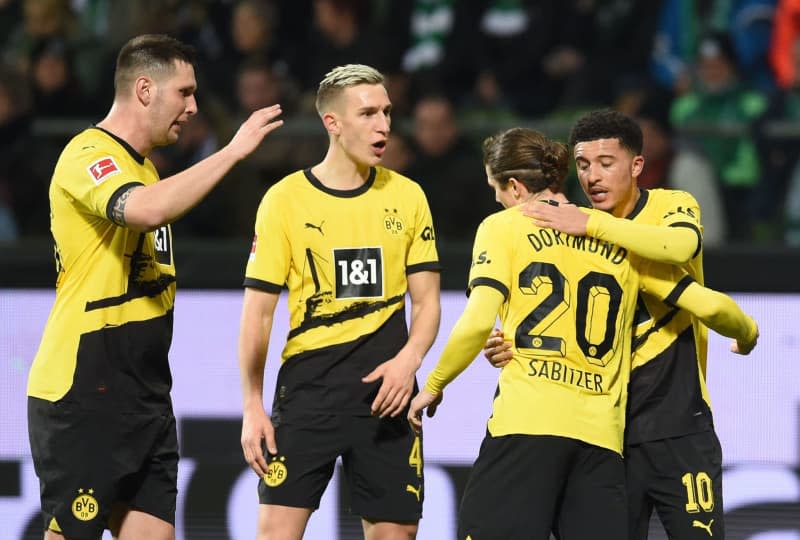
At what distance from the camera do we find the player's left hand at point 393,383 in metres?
4.61

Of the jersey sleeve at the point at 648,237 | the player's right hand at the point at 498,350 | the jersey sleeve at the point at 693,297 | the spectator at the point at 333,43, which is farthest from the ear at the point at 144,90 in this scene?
the spectator at the point at 333,43

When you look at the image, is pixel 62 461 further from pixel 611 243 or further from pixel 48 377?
pixel 611 243

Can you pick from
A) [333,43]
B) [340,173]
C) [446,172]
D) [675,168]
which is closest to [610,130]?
[340,173]

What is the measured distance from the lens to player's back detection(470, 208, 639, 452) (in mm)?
4133

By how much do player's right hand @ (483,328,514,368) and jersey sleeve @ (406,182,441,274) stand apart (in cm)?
63

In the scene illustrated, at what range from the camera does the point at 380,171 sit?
191 inches

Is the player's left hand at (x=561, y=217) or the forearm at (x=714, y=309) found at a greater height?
the player's left hand at (x=561, y=217)

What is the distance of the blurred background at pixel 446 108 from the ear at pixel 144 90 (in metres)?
1.92

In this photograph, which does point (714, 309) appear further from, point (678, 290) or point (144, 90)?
point (144, 90)

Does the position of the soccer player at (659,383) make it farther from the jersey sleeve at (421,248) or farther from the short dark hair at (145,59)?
the short dark hair at (145,59)

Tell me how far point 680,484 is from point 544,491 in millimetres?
546

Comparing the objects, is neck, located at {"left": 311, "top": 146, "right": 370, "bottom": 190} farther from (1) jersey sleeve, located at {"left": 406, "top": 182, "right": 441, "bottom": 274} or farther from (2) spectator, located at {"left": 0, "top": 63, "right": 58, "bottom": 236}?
(2) spectator, located at {"left": 0, "top": 63, "right": 58, "bottom": 236}

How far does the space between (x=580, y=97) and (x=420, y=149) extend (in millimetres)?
1400

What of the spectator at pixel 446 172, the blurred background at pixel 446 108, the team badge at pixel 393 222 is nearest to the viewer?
the team badge at pixel 393 222
